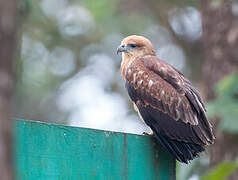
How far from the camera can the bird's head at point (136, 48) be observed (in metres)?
6.34

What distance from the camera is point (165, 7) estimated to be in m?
11.9

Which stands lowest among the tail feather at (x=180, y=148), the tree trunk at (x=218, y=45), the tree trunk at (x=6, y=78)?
the tree trunk at (x=6, y=78)

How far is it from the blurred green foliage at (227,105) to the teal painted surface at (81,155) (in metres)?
2.85

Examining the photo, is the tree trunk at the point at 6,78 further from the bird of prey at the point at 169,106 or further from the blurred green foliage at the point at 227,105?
the blurred green foliage at the point at 227,105

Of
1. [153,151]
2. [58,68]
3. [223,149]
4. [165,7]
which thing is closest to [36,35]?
[58,68]

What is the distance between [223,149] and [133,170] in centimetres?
390

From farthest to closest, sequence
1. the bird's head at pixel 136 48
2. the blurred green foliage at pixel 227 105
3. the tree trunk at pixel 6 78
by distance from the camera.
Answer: the blurred green foliage at pixel 227 105 < the bird's head at pixel 136 48 < the tree trunk at pixel 6 78

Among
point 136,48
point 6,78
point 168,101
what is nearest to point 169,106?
point 168,101

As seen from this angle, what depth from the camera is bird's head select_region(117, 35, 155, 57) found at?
250 inches

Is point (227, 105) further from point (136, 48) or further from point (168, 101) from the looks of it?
point (168, 101)

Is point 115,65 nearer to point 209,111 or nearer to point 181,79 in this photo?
point 209,111

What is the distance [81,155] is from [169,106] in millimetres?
1743

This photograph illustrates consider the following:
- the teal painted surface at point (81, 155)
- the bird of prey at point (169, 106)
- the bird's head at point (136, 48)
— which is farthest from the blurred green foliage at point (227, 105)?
the teal painted surface at point (81, 155)

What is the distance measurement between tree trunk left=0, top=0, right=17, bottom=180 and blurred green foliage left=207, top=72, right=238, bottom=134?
17.4 ft
